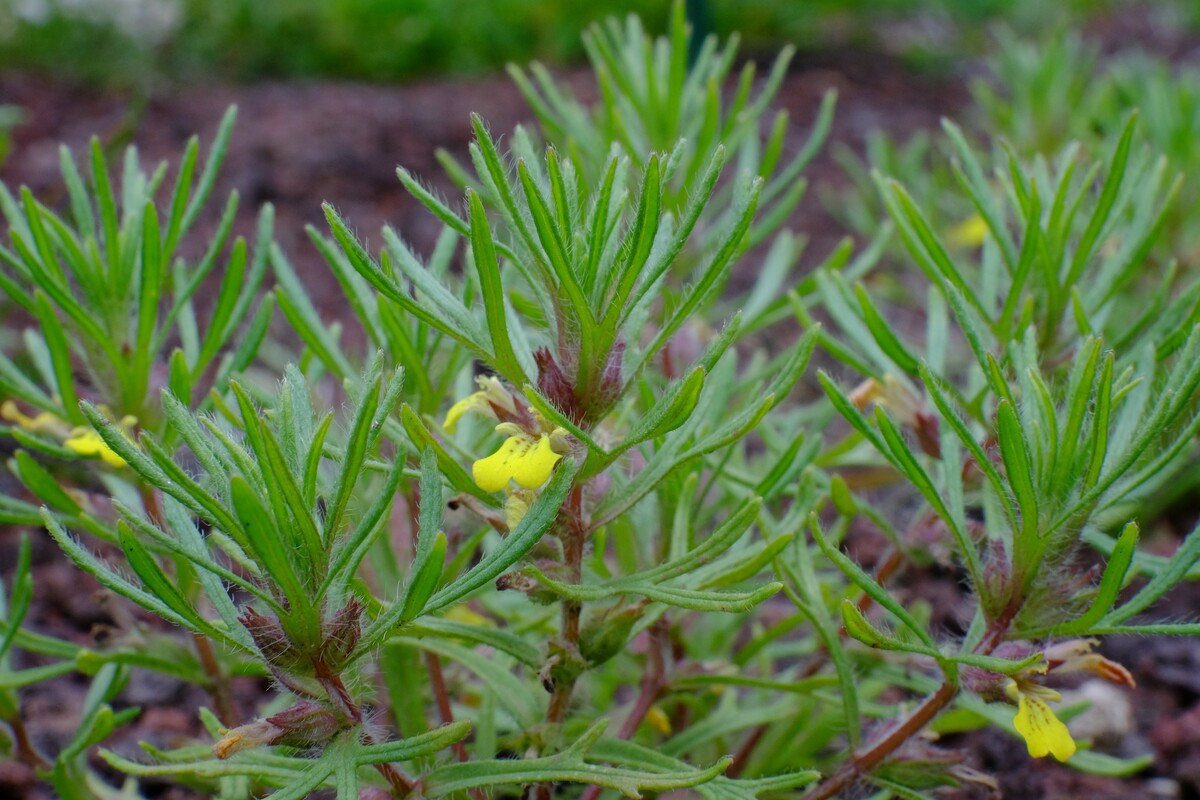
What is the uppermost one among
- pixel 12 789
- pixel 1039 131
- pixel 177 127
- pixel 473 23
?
pixel 473 23

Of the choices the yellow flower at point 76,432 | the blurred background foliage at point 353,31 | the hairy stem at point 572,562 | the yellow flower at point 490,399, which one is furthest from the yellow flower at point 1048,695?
the blurred background foliage at point 353,31

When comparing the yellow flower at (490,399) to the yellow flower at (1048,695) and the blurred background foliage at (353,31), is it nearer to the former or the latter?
the yellow flower at (1048,695)

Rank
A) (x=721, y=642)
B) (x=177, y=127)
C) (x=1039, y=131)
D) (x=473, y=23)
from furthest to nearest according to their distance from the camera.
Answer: (x=473, y=23)
(x=177, y=127)
(x=1039, y=131)
(x=721, y=642)

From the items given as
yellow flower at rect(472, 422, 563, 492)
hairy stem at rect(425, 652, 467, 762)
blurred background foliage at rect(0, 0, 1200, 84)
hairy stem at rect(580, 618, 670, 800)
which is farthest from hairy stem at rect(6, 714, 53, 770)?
blurred background foliage at rect(0, 0, 1200, 84)

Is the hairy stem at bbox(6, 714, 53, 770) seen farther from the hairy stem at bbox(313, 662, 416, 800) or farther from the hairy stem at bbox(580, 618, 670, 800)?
the hairy stem at bbox(580, 618, 670, 800)

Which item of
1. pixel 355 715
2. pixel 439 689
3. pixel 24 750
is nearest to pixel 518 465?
pixel 355 715

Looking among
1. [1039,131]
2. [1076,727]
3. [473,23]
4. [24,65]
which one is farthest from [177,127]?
[1076,727]

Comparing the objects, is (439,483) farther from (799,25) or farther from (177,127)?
(799,25)

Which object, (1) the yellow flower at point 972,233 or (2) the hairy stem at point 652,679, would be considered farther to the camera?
(1) the yellow flower at point 972,233
